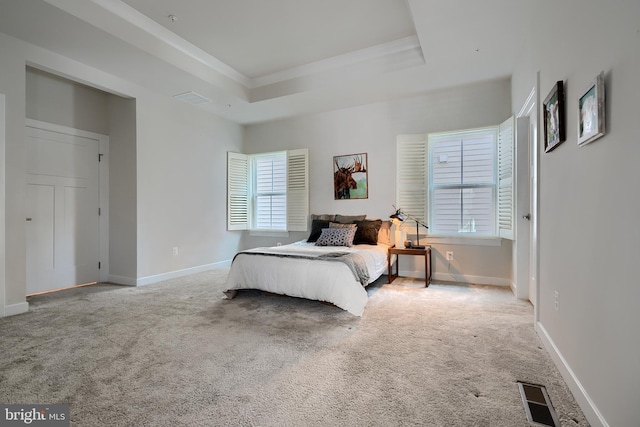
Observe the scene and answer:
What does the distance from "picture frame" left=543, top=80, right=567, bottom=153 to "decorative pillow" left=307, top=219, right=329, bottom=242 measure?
3178 millimetres

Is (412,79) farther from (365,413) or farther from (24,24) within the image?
(24,24)

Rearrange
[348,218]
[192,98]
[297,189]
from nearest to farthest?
[192,98], [348,218], [297,189]

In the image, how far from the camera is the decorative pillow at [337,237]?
4.35 m

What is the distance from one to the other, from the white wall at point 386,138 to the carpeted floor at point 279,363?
1.02 metres

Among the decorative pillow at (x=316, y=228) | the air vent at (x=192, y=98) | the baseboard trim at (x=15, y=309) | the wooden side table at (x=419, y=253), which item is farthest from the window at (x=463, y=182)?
the baseboard trim at (x=15, y=309)

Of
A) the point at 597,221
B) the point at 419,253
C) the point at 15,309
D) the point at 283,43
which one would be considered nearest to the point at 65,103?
the point at 15,309

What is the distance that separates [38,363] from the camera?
2.08m

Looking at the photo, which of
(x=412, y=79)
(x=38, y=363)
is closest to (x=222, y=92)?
(x=412, y=79)

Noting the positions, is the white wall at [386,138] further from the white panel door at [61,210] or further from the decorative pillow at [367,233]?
the white panel door at [61,210]

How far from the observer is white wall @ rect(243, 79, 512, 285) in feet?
13.6

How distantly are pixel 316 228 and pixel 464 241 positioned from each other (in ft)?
7.12

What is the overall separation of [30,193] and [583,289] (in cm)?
547

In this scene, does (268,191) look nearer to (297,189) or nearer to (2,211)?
(297,189)

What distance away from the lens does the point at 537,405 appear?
5.28ft
